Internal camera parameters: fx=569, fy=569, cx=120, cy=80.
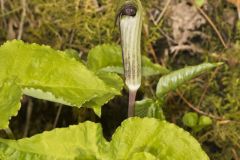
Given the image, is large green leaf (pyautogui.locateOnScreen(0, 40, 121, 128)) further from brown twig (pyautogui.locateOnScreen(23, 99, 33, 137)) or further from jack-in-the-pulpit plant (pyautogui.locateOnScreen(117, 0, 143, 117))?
brown twig (pyautogui.locateOnScreen(23, 99, 33, 137))

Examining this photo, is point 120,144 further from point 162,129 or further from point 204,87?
point 204,87

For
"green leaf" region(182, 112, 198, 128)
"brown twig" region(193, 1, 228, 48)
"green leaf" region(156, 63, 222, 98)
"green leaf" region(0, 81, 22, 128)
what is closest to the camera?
"green leaf" region(0, 81, 22, 128)

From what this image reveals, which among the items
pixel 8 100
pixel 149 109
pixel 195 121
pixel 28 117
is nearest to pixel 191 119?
pixel 195 121

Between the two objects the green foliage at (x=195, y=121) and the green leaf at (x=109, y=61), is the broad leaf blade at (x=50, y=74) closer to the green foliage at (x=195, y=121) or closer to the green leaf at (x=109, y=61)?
the green leaf at (x=109, y=61)

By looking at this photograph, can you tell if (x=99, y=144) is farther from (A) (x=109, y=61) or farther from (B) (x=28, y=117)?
(B) (x=28, y=117)

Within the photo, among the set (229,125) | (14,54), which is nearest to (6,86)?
(14,54)

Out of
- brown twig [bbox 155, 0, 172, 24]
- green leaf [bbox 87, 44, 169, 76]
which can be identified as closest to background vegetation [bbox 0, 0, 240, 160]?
brown twig [bbox 155, 0, 172, 24]
